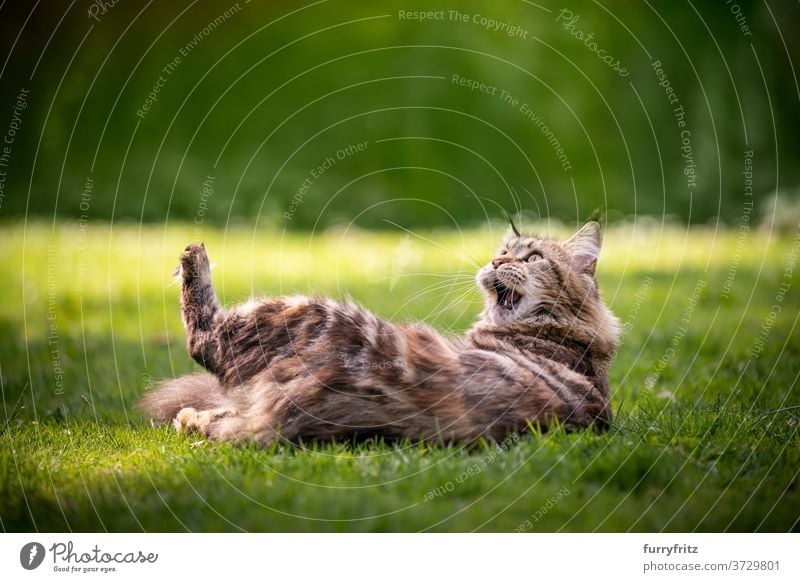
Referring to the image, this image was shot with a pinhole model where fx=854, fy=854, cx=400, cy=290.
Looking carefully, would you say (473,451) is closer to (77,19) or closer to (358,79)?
(77,19)

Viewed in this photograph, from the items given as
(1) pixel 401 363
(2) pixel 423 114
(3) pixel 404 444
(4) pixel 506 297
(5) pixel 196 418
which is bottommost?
(3) pixel 404 444

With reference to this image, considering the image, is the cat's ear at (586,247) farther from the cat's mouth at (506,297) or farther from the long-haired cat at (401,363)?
the cat's mouth at (506,297)

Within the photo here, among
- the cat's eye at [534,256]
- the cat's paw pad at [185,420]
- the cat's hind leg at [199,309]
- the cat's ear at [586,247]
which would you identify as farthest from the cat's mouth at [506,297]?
the cat's paw pad at [185,420]

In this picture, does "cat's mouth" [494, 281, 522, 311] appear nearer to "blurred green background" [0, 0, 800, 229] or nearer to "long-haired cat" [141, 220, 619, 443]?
"long-haired cat" [141, 220, 619, 443]

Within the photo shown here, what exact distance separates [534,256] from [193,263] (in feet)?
6.54

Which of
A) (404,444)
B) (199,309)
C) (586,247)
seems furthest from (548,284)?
(199,309)

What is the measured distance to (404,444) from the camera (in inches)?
158

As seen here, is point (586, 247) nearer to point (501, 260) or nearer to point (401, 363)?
point (501, 260)

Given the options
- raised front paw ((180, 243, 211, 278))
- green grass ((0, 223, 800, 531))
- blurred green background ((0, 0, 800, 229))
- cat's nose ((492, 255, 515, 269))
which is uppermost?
blurred green background ((0, 0, 800, 229))

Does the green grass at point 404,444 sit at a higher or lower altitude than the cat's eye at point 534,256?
lower

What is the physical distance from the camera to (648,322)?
7133mm

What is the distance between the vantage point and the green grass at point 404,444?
365cm

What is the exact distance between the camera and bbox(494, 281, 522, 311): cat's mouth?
4992mm

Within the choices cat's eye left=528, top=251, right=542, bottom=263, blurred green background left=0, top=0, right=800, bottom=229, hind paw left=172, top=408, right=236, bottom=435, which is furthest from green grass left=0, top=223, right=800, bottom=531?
blurred green background left=0, top=0, right=800, bottom=229
